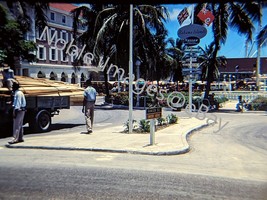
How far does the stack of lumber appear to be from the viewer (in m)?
10.6

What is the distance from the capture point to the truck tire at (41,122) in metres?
11.8

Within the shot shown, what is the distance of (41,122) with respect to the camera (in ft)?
39.7

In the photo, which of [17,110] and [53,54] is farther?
[17,110]

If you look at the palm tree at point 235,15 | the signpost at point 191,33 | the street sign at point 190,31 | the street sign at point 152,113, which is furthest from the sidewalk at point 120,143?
the street sign at point 190,31

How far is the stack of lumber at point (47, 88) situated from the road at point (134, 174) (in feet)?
6.68

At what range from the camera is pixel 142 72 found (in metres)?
20.9

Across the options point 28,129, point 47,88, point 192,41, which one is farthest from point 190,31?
point 28,129

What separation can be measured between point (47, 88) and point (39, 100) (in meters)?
0.46

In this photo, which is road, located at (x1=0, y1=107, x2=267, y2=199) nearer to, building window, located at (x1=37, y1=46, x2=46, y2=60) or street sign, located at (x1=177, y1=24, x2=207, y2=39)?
building window, located at (x1=37, y1=46, x2=46, y2=60)

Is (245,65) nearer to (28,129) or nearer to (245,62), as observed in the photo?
(245,62)

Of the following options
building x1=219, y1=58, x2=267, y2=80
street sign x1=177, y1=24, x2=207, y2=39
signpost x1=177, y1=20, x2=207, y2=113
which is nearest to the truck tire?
signpost x1=177, y1=20, x2=207, y2=113

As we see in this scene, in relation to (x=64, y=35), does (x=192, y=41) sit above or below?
above

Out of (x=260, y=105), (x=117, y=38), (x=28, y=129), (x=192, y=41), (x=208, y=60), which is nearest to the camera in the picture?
(x=28, y=129)

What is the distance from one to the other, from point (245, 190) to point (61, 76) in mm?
5665
